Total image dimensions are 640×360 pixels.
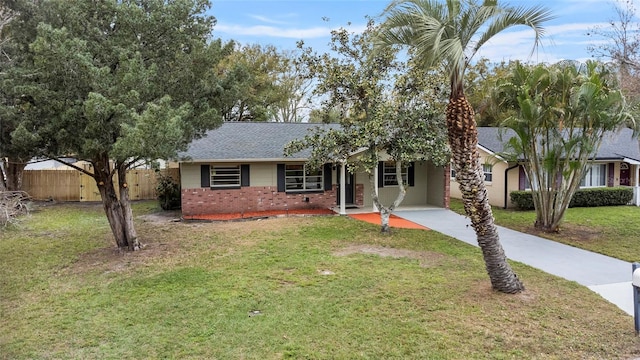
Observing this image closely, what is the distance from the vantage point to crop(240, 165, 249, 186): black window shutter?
15859 millimetres

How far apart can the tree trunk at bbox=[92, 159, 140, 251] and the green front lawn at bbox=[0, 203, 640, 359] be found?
0.43m

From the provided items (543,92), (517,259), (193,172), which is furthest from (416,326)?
(193,172)

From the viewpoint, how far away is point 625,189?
18.1 metres

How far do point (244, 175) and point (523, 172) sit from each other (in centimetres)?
1177

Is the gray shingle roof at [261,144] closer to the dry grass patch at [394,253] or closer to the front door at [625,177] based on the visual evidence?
the front door at [625,177]

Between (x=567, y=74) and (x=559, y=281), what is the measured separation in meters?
6.71

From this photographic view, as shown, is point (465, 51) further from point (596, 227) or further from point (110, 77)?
point (596, 227)

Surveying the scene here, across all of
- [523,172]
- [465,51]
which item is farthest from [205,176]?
[523,172]

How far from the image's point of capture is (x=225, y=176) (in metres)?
15.9

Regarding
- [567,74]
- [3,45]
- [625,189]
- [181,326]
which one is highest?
[3,45]

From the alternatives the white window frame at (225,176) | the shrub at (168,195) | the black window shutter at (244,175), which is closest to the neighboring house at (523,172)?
the black window shutter at (244,175)

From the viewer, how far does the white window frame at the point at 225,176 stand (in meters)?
15.7

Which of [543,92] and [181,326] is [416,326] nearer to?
[181,326]

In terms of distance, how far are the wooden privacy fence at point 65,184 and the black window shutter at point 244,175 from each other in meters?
4.90
